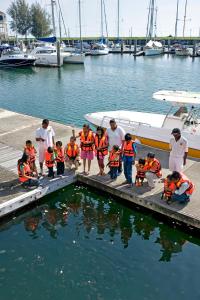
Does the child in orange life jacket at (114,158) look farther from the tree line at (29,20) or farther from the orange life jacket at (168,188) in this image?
the tree line at (29,20)

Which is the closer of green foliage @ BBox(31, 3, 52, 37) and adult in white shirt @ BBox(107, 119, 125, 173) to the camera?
adult in white shirt @ BBox(107, 119, 125, 173)

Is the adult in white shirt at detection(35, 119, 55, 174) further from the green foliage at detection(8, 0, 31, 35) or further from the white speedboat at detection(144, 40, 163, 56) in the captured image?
the green foliage at detection(8, 0, 31, 35)

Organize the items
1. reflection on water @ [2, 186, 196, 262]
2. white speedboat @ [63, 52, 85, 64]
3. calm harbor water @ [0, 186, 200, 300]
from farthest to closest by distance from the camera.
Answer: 1. white speedboat @ [63, 52, 85, 64]
2. reflection on water @ [2, 186, 196, 262]
3. calm harbor water @ [0, 186, 200, 300]

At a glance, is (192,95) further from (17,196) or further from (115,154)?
(17,196)

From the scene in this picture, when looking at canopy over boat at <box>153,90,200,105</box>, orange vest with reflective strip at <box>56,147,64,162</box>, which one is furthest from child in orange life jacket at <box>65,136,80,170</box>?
canopy over boat at <box>153,90,200,105</box>

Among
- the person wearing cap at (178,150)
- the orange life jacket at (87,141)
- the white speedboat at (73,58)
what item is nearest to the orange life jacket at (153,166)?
the person wearing cap at (178,150)

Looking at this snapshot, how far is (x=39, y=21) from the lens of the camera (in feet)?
296

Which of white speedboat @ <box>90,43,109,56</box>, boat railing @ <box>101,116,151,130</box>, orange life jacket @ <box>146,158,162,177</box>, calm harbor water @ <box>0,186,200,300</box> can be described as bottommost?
calm harbor water @ <box>0,186,200,300</box>

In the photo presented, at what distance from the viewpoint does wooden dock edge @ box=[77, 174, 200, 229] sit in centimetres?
729

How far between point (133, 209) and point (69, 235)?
1.98 metres

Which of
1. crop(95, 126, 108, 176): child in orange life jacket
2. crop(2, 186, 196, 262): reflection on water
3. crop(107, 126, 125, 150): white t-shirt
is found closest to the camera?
crop(2, 186, 196, 262): reflection on water

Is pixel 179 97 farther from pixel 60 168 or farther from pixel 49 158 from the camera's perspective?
pixel 49 158

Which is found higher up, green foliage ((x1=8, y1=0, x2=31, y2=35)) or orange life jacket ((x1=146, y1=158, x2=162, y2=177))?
green foliage ((x1=8, y1=0, x2=31, y2=35))

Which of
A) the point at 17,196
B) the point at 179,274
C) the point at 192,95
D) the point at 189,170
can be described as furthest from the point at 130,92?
the point at 179,274
